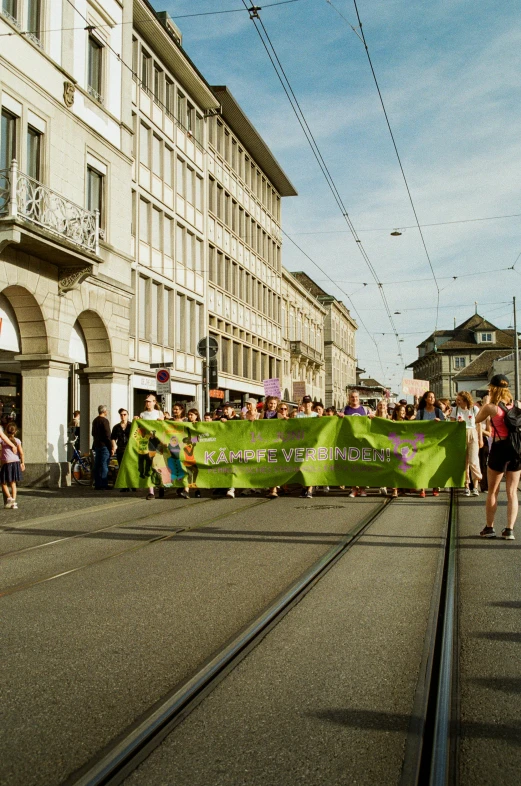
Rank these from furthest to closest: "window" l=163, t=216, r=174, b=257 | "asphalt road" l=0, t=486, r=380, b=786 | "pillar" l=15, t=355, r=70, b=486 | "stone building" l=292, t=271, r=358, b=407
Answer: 1. "stone building" l=292, t=271, r=358, b=407
2. "window" l=163, t=216, r=174, b=257
3. "pillar" l=15, t=355, r=70, b=486
4. "asphalt road" l=0, t=486, r=380, b=786

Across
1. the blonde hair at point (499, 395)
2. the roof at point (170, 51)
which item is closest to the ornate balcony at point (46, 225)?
the blonde hair at point (499, 395)

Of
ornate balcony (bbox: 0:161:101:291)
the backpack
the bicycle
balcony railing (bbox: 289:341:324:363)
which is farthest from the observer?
balcony railing (bbox: 289:341:324:363)

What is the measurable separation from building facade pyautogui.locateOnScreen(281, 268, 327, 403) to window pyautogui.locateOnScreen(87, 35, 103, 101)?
31.8 meters

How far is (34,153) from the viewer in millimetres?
20250

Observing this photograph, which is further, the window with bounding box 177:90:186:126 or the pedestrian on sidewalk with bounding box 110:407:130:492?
the window with bounding box 177:90:186:126

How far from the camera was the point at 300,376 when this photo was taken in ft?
224

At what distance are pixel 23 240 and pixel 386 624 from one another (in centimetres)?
1426

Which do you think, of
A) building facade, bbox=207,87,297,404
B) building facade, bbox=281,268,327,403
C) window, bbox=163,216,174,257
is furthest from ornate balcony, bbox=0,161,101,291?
building facade, bbox=281,268,327,403

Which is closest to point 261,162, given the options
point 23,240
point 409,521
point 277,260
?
point 277,260

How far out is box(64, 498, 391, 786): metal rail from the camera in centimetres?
325

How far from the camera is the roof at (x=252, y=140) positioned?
42.8 metres

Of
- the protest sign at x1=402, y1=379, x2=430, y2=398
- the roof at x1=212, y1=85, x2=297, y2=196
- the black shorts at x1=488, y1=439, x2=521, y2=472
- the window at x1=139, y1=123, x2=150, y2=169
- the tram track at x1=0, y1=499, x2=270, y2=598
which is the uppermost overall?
the roof at x1=212, y1=85, x2=297, y2=196

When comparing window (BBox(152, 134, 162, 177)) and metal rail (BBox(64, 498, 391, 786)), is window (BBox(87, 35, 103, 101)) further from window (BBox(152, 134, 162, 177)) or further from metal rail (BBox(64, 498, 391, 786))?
metal rail (BBox(64, 498, 391, 786))

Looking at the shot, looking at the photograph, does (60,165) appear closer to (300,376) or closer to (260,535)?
(260,535)
